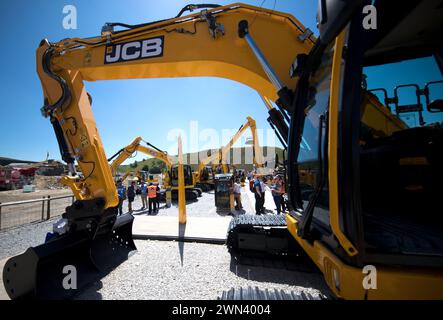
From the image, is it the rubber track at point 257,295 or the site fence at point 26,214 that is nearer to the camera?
the rubber track at point 257,295

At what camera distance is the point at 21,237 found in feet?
19.0

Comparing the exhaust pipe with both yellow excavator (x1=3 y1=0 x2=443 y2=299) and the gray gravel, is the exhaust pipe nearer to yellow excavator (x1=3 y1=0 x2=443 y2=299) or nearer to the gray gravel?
yellow excavator (x1=3 y1=0 x2=443 y2=299)

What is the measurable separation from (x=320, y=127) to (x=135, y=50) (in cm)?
336

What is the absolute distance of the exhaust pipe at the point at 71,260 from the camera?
8.81 feet

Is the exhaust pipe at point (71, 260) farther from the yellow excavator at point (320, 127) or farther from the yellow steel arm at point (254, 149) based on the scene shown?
the yellow steel arm at point (254, 149)

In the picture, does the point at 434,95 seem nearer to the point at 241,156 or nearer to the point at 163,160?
the point at 163,160

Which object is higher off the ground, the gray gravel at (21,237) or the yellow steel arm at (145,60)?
the yellow steel arm at (145,60)

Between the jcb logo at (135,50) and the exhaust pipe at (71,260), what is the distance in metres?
2.53

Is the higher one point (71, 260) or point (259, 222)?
point (259, 222)

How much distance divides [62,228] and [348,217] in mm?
4293

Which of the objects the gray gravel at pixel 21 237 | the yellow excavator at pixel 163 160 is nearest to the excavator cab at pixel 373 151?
the gray gravel at pixel 21 237

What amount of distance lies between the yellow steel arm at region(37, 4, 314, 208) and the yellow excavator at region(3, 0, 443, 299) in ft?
0.06

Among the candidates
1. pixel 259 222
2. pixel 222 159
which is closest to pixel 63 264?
pixel 259 222
